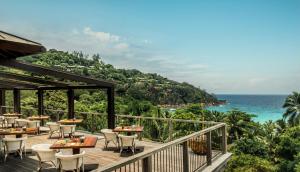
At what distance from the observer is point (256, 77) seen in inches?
2867

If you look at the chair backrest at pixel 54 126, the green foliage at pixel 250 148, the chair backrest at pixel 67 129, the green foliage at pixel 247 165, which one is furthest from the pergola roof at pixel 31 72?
the green foliage at pixel 250 148

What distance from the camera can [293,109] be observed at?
1656 inches

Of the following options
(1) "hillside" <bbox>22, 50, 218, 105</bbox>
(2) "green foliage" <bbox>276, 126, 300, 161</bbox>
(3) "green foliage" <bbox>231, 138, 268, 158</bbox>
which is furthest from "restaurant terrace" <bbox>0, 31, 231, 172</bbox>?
(1) "hillside" <bbox>22, 50, 218, 105</bbox>

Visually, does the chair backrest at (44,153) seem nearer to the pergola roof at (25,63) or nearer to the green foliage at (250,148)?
the pergola roof at (25,63)

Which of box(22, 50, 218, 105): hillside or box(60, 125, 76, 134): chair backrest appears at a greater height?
box(22, 50, 218, 105): hillside

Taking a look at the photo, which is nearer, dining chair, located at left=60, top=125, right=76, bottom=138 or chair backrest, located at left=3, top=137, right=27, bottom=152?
chair backrest, located at left=3, top=137, right=27, bottom=152

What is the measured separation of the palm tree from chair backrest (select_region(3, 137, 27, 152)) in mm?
40722

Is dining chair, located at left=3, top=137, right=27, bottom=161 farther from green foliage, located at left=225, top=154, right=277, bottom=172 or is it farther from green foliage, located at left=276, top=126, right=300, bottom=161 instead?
green foliage, located at left=276, top=126, right=300, bottom=161

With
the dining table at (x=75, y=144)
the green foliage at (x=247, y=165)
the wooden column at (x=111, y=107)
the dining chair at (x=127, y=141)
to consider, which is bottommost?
the green foliage at (x=247, y=165)

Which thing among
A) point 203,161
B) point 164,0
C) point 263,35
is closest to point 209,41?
point 263,35

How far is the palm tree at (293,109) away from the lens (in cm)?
4114

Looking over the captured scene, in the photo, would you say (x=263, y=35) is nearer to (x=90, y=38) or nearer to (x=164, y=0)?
(x=164, y=0)

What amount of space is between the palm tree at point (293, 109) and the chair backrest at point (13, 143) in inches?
1603

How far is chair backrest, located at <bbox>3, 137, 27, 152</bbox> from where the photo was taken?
301 inches
